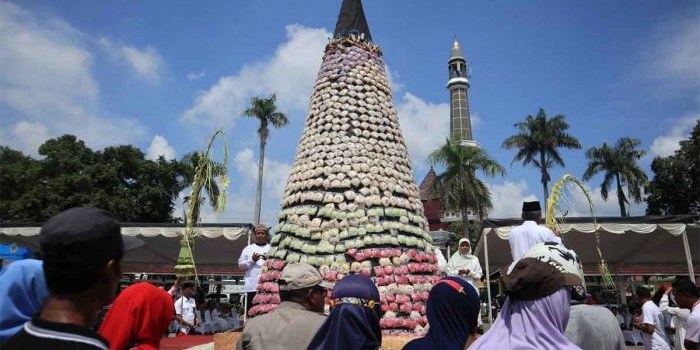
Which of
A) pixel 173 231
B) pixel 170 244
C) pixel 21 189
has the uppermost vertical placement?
pixel 21 189

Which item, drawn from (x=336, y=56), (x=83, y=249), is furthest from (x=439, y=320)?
(x=336, y=56)

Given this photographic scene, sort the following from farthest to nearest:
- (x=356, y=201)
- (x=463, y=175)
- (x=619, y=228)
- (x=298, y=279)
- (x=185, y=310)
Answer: (x=463, y=175)
(x=619, y=228)
(x=185, y=310)
(x=356, y=201)
(x=298, y=279)

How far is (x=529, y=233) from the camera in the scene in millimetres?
5016

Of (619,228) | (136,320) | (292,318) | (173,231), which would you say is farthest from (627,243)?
(136,320)

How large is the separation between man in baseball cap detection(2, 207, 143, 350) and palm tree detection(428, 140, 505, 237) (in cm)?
2781

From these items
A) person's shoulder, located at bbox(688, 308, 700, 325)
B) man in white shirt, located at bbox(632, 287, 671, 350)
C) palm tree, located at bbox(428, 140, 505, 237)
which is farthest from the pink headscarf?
palm tree, located at bbox(428, 140, 505, 237)

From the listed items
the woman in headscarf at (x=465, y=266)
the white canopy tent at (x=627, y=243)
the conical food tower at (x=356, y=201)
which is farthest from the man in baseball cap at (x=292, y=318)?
the white canopy tent at (x=627, y=243)

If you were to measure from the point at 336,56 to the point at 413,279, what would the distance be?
3.55 meters

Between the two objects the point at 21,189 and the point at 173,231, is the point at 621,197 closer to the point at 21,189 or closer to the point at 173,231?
the point at 173,231

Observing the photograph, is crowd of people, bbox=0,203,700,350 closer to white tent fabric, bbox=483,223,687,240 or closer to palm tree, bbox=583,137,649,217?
white tent fabric, bbox=483,223,687,240

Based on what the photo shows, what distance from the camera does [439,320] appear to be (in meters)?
2.57

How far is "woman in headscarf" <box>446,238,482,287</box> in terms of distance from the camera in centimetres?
729

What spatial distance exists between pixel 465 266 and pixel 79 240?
668 centimetres

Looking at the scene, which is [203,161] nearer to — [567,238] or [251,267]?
[251,267]
